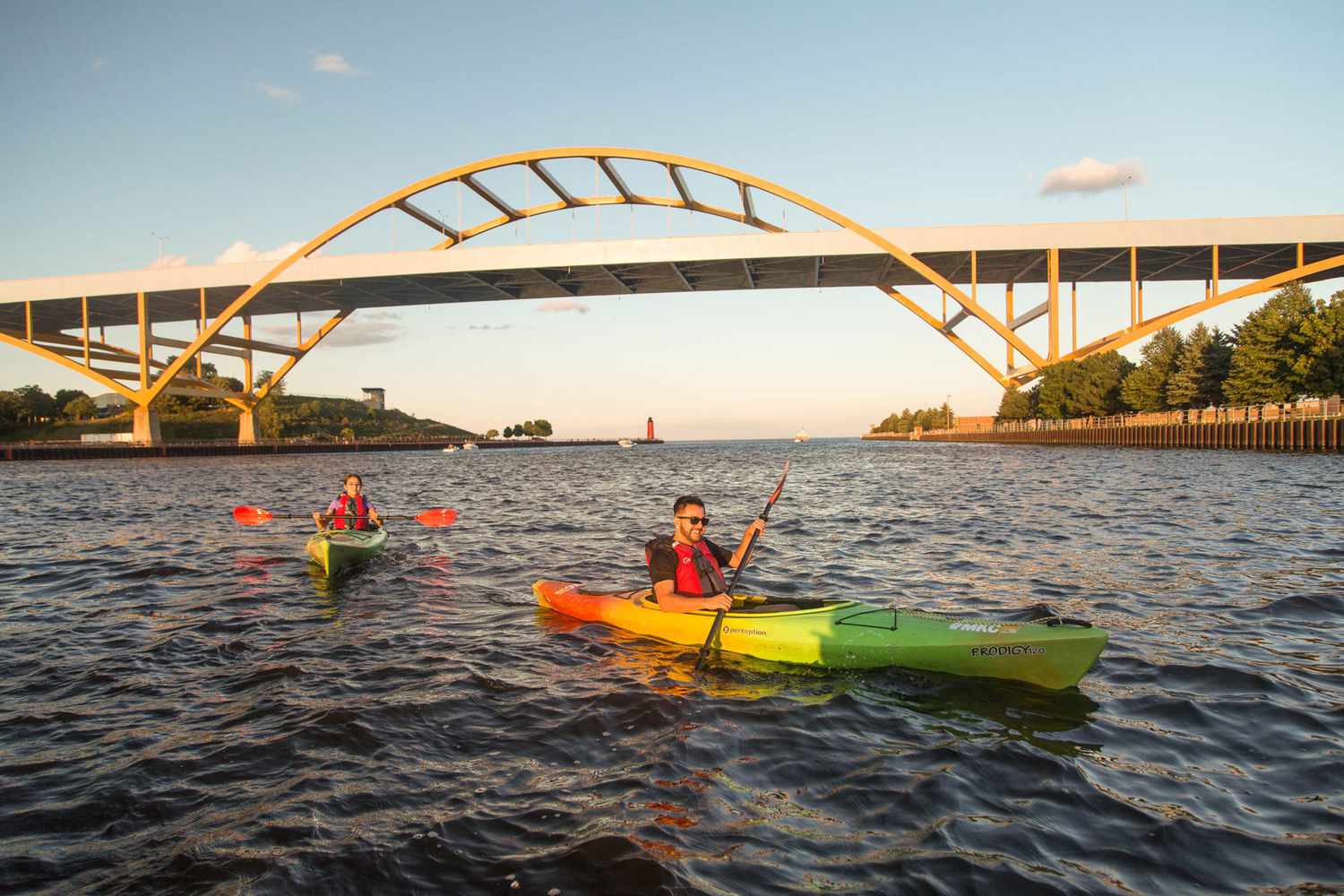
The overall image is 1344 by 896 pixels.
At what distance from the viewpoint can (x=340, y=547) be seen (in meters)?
12.3

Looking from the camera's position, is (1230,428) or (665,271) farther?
(665,271)

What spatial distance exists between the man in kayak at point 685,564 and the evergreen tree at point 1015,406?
91.8 meters

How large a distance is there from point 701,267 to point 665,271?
9.97 ft

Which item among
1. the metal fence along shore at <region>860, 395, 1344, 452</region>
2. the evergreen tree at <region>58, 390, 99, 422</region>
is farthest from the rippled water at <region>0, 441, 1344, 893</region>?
the evergreen tree at <region>58, 390, 99, 422</region>

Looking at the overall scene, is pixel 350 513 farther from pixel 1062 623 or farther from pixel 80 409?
pixel 80 409

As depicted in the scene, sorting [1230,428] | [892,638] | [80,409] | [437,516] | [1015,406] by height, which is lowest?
[892,638]

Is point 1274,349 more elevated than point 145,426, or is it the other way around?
point 1274,349

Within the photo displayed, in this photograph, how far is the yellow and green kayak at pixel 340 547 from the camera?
12172 mm

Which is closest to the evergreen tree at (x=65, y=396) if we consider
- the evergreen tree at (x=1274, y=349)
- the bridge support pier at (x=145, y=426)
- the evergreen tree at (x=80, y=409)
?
the evergreen tree at (x=80, y=409)

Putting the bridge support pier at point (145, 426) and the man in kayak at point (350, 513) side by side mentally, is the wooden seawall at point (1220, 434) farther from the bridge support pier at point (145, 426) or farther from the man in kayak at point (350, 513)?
the bridge support pier at point (145, 426)

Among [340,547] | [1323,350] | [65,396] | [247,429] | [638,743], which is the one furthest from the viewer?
[65,396]

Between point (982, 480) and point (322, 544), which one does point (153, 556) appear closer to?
point (322, 544)

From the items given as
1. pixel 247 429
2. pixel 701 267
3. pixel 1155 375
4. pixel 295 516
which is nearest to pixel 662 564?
pixel 295 516

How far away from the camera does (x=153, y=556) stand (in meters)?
14.0
